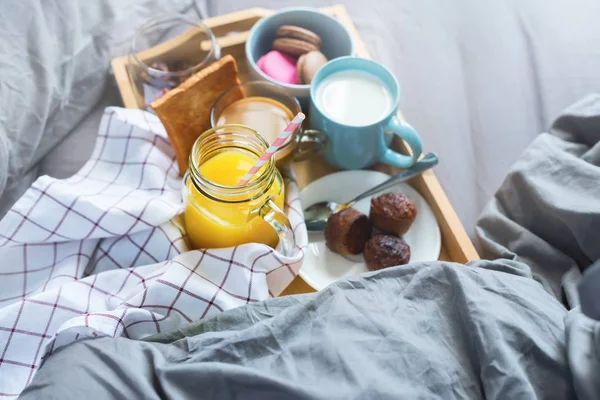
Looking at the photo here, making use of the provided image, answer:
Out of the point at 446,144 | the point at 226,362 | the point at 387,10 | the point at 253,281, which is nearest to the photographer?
the point at 226,362

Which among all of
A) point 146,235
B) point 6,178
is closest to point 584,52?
point 146,235

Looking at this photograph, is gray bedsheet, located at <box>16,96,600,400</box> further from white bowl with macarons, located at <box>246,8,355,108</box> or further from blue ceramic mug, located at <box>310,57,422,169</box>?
white bowl with macarons, located at <box>246,8,355,108</box>

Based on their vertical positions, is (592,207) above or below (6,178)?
above

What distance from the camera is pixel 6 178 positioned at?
2.23 feet

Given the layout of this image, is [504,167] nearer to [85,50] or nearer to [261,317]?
[261,317]

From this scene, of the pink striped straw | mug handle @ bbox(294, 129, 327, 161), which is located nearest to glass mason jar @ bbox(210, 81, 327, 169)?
mug handle @ bbox(294, 129, 327, 161)

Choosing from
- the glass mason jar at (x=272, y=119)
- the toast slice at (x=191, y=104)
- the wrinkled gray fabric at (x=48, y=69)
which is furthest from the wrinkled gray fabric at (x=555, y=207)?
the wrinkled gray fabric at (x=48, y=69)

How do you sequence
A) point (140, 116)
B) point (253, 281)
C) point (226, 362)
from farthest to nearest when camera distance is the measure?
1. point (140, 116)
2. point (253, 281)
3. point (226, 362)

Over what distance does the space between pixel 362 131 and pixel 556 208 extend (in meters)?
0.21

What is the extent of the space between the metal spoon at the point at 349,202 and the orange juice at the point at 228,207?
0.07m

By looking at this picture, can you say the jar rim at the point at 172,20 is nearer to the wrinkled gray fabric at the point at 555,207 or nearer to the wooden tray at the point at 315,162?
the wooden tray at the point at 315,162

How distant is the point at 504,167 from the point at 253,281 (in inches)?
15.4

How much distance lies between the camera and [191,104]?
676mm

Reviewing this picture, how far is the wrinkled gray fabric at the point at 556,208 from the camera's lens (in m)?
0.59
